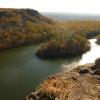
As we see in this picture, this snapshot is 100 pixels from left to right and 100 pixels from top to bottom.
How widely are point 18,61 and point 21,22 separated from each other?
68.4 m

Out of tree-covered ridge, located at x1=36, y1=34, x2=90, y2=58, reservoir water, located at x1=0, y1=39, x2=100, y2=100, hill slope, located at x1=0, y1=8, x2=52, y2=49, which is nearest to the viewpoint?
reservoir water, located at x1=0, y1=39, x2=100, y2=100

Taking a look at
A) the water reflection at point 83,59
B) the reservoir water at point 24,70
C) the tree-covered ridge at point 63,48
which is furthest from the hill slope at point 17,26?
the water reflection at point 83,59

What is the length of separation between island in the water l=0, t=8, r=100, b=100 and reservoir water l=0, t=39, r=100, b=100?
6100 millimetres

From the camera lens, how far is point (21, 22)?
500ft

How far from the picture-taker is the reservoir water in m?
57.2

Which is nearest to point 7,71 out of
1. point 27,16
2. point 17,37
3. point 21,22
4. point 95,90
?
point 95,90

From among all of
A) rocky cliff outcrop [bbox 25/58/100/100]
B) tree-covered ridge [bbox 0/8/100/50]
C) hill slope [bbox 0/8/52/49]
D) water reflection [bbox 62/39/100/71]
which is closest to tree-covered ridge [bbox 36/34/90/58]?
water reflection [bbox 62/39/100/71]

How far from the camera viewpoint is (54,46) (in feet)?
324

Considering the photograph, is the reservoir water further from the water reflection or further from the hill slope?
the hill slope

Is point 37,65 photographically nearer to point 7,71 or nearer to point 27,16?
point 7,71

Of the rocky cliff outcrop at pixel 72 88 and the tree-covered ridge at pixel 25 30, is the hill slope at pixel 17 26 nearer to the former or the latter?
the tree-covered ridge at pixel 25 30

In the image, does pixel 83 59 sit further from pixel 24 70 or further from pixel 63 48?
pixel 24 70

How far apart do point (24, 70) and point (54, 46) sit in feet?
88.3

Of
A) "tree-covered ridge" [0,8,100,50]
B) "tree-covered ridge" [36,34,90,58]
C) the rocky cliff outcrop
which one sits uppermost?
the rocky cliff outcrop
